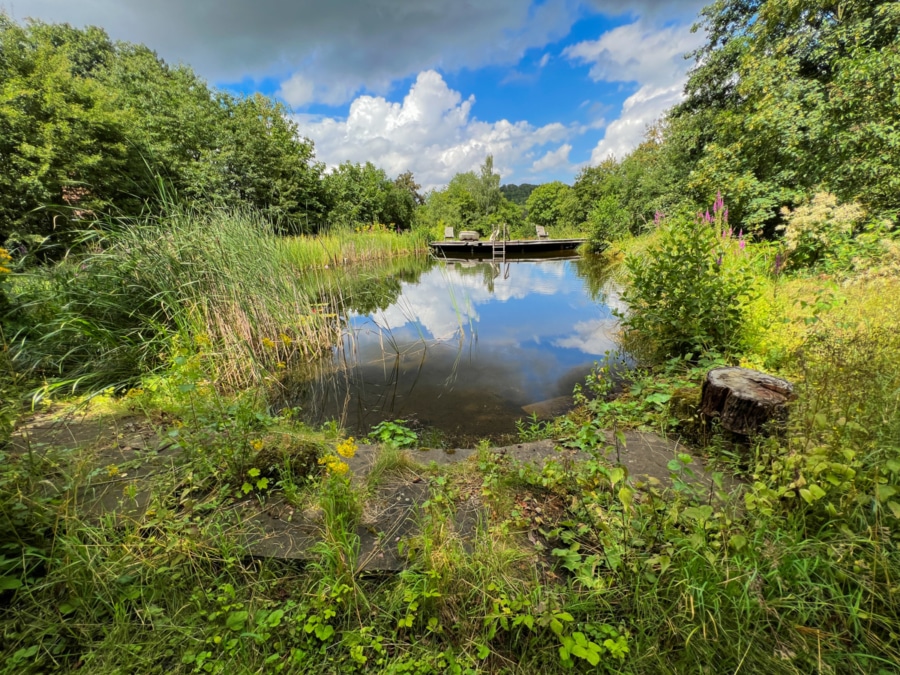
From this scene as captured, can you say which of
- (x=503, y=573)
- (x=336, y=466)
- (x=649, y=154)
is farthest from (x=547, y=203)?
(x=503, y=573)

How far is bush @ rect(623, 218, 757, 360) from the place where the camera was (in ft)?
9.66

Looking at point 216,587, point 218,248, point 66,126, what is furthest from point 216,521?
point 66,126

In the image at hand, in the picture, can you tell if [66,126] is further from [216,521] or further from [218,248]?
[216,521]

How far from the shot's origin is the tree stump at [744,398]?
70.6 inches

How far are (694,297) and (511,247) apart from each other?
16313 millimetres

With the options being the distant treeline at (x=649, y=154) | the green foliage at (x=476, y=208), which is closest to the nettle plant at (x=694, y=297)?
the distant treeline at (x=649, y=154)

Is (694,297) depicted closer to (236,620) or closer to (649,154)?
(236,620)

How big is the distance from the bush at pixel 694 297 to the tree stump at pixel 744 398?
916 mm

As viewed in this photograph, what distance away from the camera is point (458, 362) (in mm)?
4203

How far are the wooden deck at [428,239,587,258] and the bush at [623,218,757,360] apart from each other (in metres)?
14.9

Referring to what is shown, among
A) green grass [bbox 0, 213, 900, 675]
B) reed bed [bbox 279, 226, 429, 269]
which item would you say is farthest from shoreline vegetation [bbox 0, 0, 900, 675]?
reed bed [bbox 279, 226, 429, 269]

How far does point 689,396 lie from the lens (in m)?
2.38

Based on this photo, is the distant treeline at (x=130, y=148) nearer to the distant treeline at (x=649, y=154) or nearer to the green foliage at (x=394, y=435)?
the distant treeline at (x=649, y=154)

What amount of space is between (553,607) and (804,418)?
1256 mm
